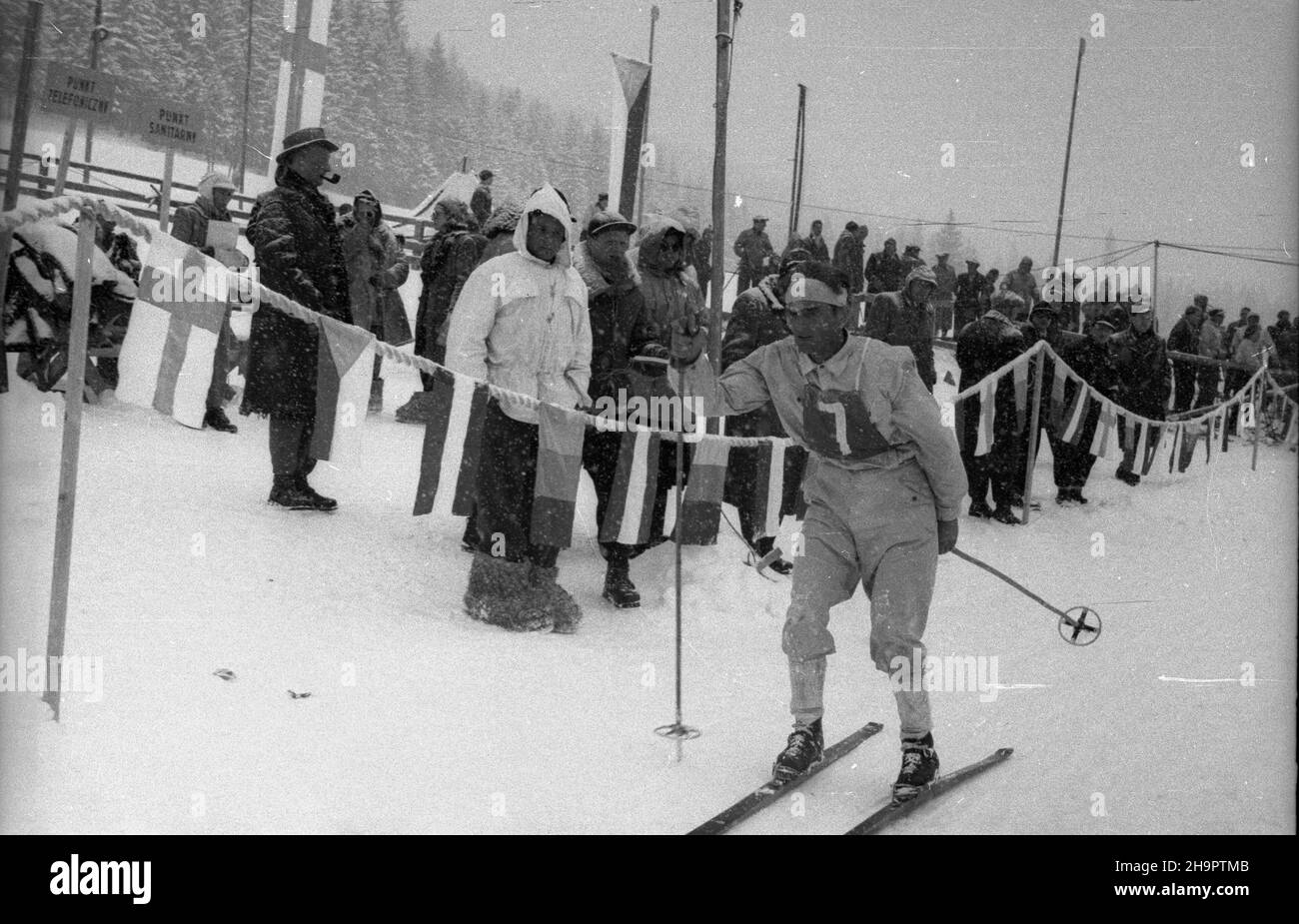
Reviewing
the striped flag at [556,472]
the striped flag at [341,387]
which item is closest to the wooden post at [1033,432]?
the striped flag at [556,472]

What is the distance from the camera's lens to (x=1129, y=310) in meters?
9.98

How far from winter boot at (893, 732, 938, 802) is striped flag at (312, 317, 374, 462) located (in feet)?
8.28

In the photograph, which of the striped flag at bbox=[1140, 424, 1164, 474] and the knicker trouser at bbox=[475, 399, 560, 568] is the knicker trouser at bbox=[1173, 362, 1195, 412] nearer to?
the striped flag at bbox=[1140, 424, 1164, 474]

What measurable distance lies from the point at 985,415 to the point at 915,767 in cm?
494

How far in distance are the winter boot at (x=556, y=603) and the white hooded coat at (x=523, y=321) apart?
78 centimetres

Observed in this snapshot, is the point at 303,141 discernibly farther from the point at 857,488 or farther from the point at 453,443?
the point at 857,488

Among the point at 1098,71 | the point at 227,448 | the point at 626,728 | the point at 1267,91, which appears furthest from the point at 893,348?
the point at 227,448

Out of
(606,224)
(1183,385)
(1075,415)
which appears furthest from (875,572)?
(1183,385)

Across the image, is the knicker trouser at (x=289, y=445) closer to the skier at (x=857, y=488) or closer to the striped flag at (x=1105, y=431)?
the skier at (x=857, y=488)

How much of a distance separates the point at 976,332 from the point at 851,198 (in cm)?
233

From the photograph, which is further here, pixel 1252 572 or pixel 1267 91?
pixel 1252 572

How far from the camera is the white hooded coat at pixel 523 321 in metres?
5.15

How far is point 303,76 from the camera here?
7.29 m
